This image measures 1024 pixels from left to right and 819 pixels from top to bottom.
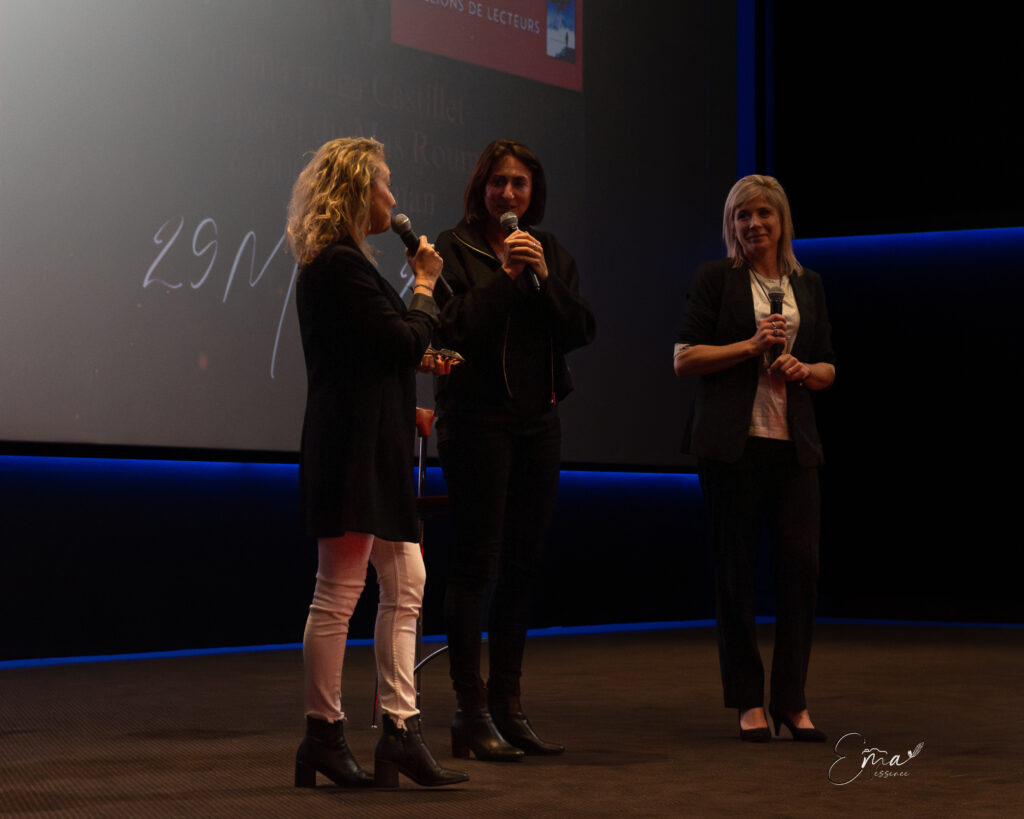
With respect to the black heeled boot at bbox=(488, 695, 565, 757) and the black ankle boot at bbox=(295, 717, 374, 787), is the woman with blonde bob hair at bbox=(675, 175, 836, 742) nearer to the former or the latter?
the black heeled boot at bbox=(488, 695, 565, 757)

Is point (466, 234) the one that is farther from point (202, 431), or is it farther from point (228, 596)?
point (228, 596)

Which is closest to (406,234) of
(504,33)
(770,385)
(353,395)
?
(353,395)

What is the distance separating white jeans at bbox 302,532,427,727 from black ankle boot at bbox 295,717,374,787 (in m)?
0.02

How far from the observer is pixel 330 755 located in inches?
Answer: 89.0

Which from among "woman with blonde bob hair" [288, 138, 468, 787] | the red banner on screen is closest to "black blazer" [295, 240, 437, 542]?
"woman with blonde bob hair" [288, 138, 468, 787]

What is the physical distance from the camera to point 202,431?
4.59 meters

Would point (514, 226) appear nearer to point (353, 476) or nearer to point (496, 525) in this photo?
→ point (496, 525)

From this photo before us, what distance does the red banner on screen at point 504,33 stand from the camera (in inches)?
207

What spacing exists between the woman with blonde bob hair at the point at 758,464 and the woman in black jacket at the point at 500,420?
1.27 ft

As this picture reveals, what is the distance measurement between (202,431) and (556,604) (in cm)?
210

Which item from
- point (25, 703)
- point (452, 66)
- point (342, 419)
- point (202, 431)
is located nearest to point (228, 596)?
point (202, 431)

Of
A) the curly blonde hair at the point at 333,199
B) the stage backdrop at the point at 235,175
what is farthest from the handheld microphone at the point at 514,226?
the stage backdrop at the point at 235,175

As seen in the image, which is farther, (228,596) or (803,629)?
(228,596)

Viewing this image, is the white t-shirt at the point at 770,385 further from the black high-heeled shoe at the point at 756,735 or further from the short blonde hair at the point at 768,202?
the black high-heeled shoe at the point at 756,735
